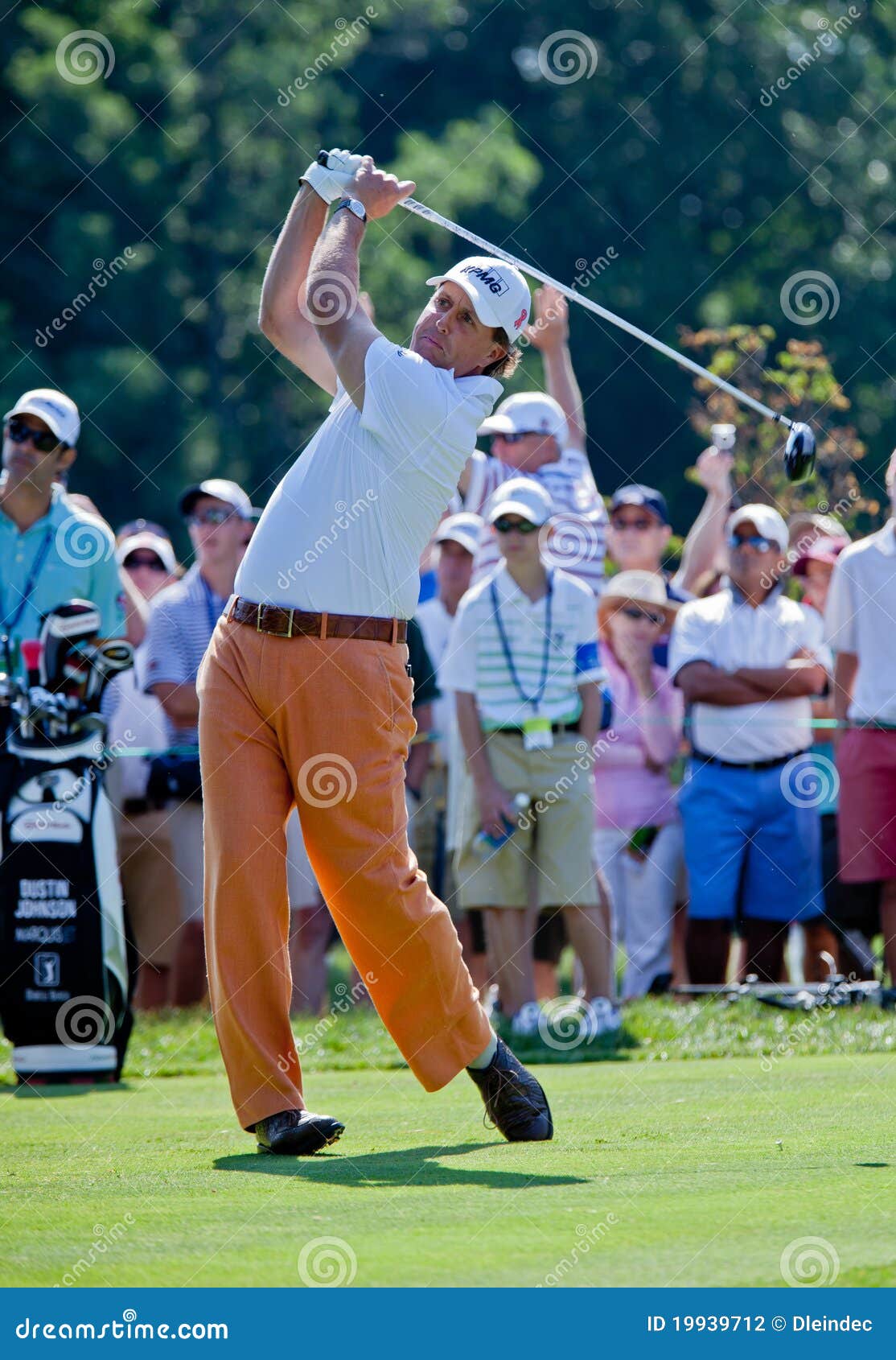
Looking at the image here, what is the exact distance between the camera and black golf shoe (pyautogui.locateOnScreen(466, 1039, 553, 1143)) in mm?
5645

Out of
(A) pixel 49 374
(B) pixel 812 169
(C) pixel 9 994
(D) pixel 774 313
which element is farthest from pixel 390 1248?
(B) pixel 812 169

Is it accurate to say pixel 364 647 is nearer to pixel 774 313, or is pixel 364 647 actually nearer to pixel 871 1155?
pixel 871 1155

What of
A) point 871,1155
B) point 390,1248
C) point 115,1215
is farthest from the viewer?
point 871,1155

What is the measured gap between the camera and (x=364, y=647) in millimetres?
5516

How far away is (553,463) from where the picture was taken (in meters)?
10.5

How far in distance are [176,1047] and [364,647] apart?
12.4 feet

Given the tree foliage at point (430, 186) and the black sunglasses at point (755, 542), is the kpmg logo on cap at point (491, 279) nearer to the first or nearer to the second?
the black sunglasses at point (755, 542)

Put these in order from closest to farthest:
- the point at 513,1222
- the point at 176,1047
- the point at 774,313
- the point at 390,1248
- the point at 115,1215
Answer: the point at 390,1248
the point at 513,1222
the point at 115,1215
the point at 176,1047
the point at 774,313

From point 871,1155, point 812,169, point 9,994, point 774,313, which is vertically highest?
point 812,169

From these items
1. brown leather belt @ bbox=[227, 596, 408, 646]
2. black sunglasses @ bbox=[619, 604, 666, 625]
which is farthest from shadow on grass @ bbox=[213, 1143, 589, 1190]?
black sunglasses @ bbox=[619, 604, 666, 625]

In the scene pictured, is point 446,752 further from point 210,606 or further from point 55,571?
point 55,571

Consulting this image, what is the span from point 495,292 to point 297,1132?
87.9 inches

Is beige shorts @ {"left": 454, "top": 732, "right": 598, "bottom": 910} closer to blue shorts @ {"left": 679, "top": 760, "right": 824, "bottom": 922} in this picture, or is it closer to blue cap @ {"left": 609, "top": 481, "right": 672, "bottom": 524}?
blue shorts @ {"left": 679, "top": 760, "right": 824, "bottom": 922}

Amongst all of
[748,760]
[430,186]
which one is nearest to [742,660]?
[748,760]
